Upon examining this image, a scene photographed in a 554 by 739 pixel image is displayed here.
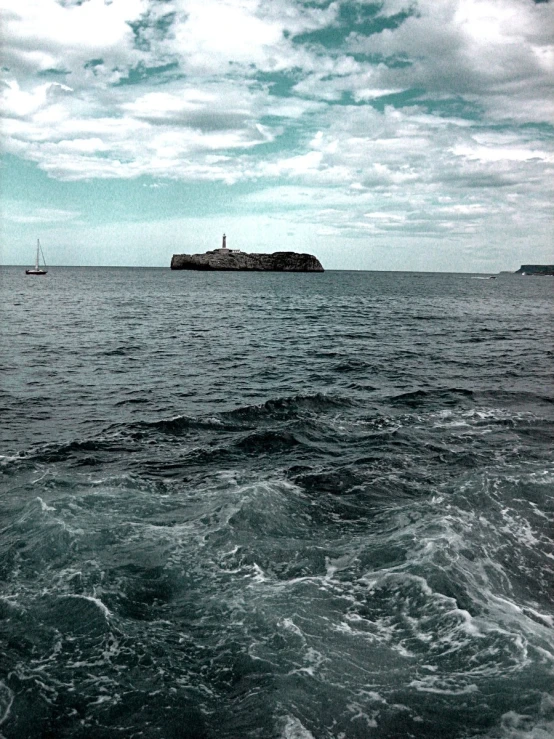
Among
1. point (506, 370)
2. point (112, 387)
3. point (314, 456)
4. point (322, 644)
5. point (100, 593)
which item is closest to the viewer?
point (322, 644)

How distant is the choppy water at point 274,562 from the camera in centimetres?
712

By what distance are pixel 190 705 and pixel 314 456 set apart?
9.91m

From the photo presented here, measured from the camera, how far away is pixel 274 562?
1059 cm

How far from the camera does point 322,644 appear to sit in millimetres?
8250

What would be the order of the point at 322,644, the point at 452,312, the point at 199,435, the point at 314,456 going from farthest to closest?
the point at 452,312 < the point at 199,435 < the point at 314,456 < the point at 322,644

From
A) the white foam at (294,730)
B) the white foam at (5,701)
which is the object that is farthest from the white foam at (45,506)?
the white foam at (294,730)

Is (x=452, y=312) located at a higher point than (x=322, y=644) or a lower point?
higher

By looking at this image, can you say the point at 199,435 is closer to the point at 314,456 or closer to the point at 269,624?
the point at 314,456

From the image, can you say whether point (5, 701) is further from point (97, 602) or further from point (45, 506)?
point (45, 506)

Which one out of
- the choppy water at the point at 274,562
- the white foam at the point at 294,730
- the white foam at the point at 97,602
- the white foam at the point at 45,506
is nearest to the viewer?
the white foam at the point at 294,730

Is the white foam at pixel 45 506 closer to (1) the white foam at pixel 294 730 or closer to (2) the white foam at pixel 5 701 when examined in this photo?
(2) the white foam at pixel 5 701

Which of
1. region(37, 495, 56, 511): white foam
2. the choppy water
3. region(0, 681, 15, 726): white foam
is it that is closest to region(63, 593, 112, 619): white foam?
the choppy water

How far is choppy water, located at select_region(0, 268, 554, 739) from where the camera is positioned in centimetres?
712

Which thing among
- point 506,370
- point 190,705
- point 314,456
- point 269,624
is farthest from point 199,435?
point 506,370
